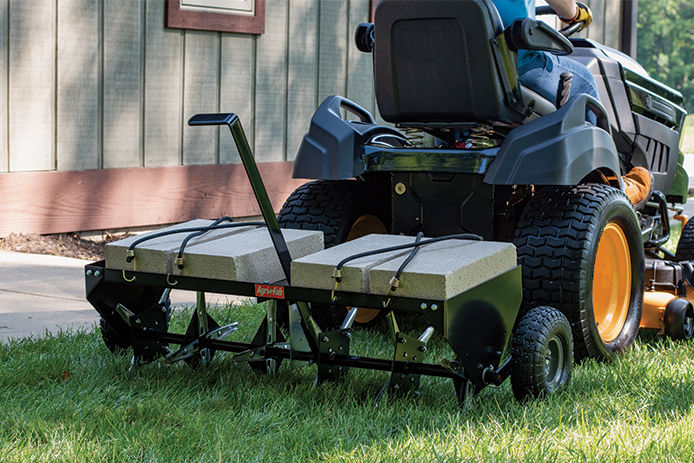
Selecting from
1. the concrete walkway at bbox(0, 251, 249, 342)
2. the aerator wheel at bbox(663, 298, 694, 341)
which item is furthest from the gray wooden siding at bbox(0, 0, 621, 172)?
the aerator wheel at bbox(663, 298, 694, 341)

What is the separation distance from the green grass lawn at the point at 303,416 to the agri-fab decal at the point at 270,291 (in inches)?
12.6

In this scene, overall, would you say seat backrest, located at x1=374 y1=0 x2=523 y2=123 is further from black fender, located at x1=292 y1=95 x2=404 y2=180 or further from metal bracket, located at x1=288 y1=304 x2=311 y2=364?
metal bracket, located at x1=288 y1=304 x2=311 y2=364

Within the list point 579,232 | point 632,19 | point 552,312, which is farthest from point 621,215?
point 632,19

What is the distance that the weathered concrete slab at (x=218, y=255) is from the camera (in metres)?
2.79

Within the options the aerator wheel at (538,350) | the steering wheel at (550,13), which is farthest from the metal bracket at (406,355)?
the steering wheel at (550,13)

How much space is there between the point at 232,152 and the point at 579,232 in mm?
3536

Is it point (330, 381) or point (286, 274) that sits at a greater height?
point (286, 274)

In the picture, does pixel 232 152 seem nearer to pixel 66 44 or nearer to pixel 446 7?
pixel 66 44

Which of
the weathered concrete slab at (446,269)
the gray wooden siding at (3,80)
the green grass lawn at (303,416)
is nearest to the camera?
the green grass lawn at (303,416)

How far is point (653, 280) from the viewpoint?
3896mm

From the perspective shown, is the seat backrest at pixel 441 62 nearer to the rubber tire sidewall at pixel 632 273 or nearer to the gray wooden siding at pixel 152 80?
the rubber tire sidewall at pixel 632 273

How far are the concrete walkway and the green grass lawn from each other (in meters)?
0.37

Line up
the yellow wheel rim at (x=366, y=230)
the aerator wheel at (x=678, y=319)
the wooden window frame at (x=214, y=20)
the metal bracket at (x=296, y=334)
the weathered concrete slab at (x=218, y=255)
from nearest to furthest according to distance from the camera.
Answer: the weathered concrete slab at (x=218, y=255) → the metal bracket at (x=296, y=334) → the aerator wheel at (x=678, y=319) → the yellow wheel rim at (x=366, y=230) → the wooden window frame at (x=214, y=20)

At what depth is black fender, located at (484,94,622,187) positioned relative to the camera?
10.5ft
